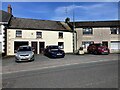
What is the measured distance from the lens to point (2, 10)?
3350 cm

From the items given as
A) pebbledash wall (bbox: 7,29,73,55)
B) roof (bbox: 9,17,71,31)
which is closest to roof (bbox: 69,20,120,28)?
pebbledash wall (bbox: 7,29,73,55)

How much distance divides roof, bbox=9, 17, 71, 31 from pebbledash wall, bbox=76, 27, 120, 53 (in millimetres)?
4535

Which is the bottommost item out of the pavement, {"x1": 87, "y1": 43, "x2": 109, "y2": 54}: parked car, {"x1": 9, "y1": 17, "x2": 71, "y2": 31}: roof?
the pavement

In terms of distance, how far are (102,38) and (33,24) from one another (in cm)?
1419

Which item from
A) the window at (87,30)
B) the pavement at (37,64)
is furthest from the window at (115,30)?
the pavement at (37,64)

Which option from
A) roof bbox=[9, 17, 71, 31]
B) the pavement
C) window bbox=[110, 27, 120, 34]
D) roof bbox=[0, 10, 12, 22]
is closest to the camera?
the pavement

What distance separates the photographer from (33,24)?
34.7m

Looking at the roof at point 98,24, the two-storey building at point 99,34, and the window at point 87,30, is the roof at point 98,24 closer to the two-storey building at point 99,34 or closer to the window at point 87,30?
the two-storey building at point 99,34

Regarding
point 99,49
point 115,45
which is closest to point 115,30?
point 115,45

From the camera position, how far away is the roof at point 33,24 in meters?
32.4

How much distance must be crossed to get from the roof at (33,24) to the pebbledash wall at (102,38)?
4.54m

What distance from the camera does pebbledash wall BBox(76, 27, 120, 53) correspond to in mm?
38156

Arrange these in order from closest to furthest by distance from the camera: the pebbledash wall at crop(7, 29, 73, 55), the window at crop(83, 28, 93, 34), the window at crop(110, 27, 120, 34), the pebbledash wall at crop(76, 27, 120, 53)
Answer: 1. the pebbledash wall at crop(7, 29, 73, 55)
2. the pebbledash wall at crop(76, 27, 120, 53)
3. the window at crop(110, 27, 120, 34)
4. the window at crop(83, 28, 93, 34)

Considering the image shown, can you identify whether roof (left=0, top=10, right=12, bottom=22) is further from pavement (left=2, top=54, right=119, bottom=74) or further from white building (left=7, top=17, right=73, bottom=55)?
pavement (left=2, top=54, right=119, bottom=74)
